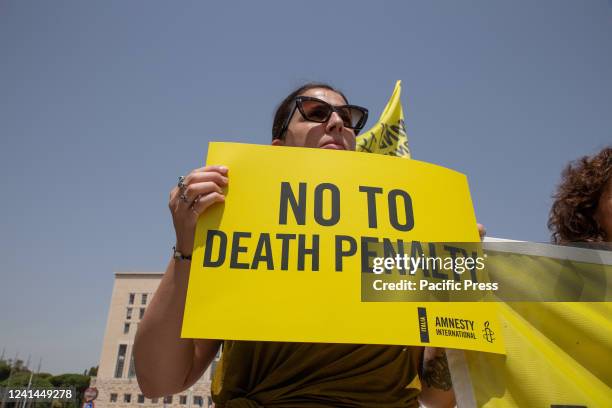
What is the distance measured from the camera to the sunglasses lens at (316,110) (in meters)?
1.82

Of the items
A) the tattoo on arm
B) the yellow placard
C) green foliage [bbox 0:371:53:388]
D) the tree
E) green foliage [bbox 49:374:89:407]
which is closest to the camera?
the yellow placard

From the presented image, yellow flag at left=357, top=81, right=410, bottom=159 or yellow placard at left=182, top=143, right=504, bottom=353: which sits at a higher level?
yellow flag at left=357, top=81, right=410, bottom=159

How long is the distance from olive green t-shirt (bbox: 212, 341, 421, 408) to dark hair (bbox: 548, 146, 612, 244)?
1.18m

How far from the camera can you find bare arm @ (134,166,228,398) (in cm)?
123

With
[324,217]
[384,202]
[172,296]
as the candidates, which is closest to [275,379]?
[172,296]

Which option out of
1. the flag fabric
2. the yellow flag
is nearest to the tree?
the yellow flag

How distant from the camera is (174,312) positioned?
123 centimetres

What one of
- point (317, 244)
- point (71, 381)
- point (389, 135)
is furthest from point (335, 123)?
point (71, 381)

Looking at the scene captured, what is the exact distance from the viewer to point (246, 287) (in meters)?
1.19

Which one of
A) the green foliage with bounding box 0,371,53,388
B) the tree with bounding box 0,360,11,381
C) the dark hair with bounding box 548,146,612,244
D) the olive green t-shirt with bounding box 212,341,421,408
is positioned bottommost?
the olive green t-shirt with bounding box 212,341,421,408

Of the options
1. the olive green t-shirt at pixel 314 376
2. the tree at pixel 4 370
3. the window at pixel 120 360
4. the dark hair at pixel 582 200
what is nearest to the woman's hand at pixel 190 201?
the olive green t-shirt at pixel 314 376

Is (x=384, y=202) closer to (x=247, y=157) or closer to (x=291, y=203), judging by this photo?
(x=291, y=203)

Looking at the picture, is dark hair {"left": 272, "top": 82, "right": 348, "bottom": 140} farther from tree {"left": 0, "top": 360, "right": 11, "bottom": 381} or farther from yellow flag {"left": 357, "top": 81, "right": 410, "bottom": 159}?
tree {"left": 0, "top": 360, "right": 11, "bottom": 381}

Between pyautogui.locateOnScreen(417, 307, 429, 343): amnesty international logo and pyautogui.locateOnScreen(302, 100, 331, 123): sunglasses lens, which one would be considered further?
pyautogui.locateOnScreen(302, 100, 331, 123): sunglasses lens
